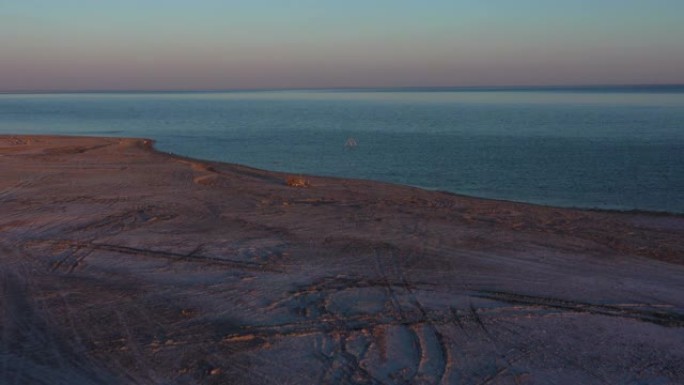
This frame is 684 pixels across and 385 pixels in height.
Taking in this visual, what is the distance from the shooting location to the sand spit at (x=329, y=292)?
350 inches

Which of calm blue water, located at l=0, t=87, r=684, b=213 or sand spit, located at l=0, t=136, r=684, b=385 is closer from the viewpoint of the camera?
sand spit, located at l=0, t=136, r=684, b=385

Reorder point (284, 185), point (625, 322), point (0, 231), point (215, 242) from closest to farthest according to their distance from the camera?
point (625, 322) → point (215, 242) → point (0, 231) → point (284, 185)

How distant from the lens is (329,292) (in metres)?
11.7

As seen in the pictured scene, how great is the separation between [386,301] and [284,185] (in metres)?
13.3

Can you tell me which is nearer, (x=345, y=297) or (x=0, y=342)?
(x=0, y=342)

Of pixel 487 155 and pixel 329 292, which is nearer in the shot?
pixel 329 292

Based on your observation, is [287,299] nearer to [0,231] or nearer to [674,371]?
[674,371]

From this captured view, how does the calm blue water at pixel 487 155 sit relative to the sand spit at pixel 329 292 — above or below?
below

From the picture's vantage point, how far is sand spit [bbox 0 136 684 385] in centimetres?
888

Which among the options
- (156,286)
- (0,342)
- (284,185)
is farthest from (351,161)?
(0,342)

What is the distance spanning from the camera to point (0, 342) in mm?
Answer: 9547

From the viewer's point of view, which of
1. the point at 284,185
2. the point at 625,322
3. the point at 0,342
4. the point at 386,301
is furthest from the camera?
the point at 284,185

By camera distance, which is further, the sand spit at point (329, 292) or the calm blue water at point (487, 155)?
the calm blue water at point (487, 155)

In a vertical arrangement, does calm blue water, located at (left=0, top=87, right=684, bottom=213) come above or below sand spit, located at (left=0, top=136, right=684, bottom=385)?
below
